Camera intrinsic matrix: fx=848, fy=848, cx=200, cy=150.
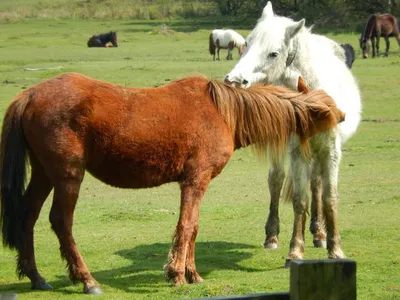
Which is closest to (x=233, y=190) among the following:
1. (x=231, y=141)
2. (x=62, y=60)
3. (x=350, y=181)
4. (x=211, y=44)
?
(x=350, y=181)

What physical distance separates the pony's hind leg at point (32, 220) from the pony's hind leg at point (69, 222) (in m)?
0.34

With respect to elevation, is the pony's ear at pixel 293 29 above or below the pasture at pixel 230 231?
above

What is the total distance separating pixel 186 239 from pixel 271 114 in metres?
1.32

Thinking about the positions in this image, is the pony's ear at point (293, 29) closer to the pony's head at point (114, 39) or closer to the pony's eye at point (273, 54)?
the pony's eye at point (273, 54)

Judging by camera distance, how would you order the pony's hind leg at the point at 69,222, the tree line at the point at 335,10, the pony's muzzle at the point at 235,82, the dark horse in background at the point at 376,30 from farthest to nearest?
the tree line at the point at 335,10
the dark horse in background at the point at 376,30
the pony's muzzle at the point at 235,82
the pony's hind leg at the point at 69,222

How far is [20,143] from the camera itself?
6.79 m

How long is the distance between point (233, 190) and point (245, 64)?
572 cm

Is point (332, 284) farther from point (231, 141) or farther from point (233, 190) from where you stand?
point (233, 190)

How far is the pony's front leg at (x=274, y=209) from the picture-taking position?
897 cm

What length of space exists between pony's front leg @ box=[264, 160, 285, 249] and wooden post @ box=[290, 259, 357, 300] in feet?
18.1

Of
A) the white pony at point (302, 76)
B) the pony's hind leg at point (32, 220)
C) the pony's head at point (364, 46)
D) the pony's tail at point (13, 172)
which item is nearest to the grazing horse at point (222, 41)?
the pony's head at point (364, 46)

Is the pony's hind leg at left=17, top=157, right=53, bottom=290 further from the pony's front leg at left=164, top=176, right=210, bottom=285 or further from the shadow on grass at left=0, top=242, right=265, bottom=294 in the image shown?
the pony's front leg at left=164, top=176, right=210, bottom=285

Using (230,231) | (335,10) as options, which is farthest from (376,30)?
(230,231)

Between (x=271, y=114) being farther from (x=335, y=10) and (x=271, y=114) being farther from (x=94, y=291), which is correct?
(x=335, y=10)
